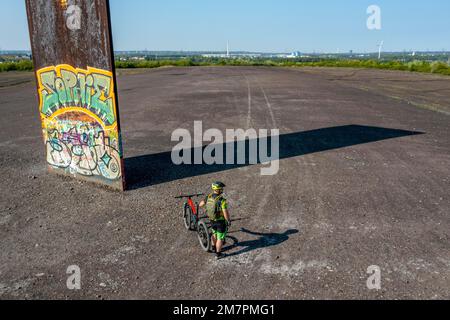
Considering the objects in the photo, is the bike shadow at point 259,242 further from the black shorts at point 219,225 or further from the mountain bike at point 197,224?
the black shorts at point 219,225

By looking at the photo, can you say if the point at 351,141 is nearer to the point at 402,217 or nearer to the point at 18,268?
the point at 402,217

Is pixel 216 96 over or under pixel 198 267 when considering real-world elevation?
over

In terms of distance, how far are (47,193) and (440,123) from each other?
22239 millimetres

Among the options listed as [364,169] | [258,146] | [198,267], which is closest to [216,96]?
[258,146]

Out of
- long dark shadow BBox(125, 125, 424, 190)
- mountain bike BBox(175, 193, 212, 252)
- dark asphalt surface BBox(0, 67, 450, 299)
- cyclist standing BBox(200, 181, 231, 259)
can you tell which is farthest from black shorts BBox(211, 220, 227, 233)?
long dark shadow BBox(125, 125, 424, 190)

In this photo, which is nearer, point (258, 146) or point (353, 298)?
point (353, 298)

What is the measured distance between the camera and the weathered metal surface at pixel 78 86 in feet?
33.3

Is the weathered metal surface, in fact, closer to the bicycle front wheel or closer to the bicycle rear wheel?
the bicycle rear wheel

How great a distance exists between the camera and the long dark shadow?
12.2 m

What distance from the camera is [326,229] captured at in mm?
8703

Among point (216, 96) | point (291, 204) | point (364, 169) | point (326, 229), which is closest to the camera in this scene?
point (326, 229)

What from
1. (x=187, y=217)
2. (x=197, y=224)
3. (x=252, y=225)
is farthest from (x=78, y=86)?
(x=252, y=225)

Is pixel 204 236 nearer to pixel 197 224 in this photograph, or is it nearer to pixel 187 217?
pixel 197 224
